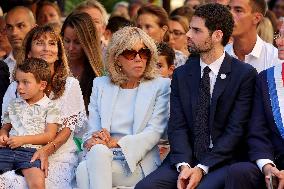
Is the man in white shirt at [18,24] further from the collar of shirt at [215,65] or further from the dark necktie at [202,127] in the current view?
the dark necktie at [202,127]

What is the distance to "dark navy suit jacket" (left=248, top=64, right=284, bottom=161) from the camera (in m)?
6.82

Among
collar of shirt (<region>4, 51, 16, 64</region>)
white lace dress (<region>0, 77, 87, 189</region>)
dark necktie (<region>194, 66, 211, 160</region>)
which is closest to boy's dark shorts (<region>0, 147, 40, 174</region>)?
white lace dress (<region>0, 77, 87, 189</region>)

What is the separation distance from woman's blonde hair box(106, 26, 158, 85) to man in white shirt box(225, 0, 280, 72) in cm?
121

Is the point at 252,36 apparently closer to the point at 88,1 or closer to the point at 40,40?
the point at 40,40

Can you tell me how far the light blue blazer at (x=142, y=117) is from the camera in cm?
715

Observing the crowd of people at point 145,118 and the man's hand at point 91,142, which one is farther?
the man's hand at point 91,142

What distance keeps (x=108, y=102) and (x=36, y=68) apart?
63cm

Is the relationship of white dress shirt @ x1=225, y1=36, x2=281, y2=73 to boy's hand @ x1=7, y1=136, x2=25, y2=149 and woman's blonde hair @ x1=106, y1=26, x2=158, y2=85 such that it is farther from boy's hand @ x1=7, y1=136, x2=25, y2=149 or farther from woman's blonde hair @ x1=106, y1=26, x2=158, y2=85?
boy's hand @ x1=7, y1=136, x2=25, y2=149

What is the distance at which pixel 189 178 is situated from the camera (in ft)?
22.2

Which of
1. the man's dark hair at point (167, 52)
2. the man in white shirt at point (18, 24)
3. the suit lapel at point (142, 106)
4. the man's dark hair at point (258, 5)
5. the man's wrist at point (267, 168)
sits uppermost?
the man's dark hair at point (258, 5)

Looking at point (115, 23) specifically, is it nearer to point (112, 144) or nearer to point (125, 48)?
point (125, 48)

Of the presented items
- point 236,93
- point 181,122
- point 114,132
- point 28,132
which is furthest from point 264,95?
point 28,132

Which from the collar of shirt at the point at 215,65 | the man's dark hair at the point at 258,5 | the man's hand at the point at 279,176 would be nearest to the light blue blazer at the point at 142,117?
the collar of shirt at the point at 215,65

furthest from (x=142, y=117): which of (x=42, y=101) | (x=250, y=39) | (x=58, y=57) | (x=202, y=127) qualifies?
(x=250, y=39)
